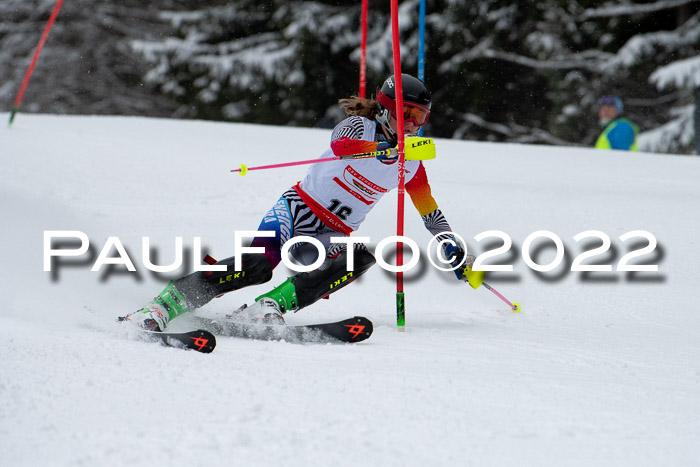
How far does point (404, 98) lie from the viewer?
3.09 metres

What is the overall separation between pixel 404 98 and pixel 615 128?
494cm

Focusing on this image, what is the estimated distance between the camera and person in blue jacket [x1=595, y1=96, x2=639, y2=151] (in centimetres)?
709

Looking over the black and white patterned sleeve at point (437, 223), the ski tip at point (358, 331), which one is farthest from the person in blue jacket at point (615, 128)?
the ski tip at point (358, 331)

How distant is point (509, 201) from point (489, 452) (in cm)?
414

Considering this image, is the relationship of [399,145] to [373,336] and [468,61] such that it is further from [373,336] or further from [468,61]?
[468,61]

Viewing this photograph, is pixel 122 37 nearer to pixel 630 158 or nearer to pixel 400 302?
pixel 630 158

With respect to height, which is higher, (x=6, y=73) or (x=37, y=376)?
(x=6, y=73)

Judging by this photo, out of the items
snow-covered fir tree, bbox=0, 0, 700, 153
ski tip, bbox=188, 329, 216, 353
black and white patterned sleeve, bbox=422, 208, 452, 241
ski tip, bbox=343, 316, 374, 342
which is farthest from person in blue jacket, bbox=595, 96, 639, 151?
ski tip, bbox=188, 329, 216, 353

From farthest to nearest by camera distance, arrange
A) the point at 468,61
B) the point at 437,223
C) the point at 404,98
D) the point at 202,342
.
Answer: the point at 468,61, the point at 437,223, the point at 404,98, the point at 202,342

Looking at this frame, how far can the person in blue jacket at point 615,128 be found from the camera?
7.09 metres

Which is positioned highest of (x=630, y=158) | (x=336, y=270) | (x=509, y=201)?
(x=630, y=158)

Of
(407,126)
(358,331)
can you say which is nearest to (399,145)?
(407,126)

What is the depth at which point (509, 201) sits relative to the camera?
5.57 metres

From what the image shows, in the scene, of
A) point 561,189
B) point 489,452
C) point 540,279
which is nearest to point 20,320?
point 489,452
